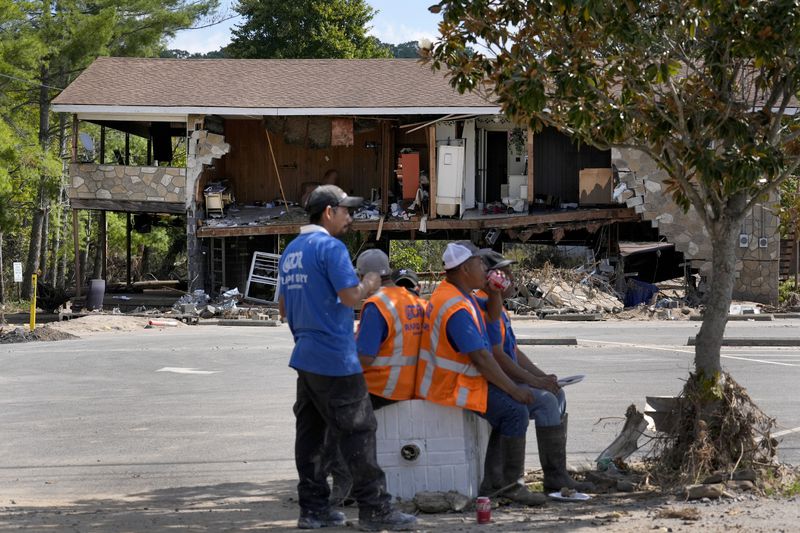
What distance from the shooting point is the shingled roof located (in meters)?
28.3

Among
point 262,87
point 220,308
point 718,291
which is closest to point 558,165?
point 262,87

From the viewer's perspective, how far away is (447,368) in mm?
7352

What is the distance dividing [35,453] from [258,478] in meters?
2.49

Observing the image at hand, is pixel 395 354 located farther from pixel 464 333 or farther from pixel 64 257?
pixel 64 257

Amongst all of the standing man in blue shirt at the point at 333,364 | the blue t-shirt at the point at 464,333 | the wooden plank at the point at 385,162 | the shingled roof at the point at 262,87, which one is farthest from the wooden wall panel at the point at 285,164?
the standing man in blue shirt at the point at 333,364

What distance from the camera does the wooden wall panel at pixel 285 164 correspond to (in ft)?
103

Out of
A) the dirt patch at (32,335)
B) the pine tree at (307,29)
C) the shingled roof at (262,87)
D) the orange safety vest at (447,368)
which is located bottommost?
the dirt patch at (32,335)

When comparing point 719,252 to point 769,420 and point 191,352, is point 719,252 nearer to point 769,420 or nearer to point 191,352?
point 769,420

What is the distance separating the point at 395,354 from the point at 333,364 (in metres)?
0.92

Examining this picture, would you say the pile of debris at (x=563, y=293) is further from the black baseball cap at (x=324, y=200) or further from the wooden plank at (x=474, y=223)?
the black baseball cap at (x=324, y=200)

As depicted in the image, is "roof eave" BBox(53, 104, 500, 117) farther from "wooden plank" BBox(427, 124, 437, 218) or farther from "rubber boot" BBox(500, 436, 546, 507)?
"rubber boot" BBox(500, 436, 546, 507)

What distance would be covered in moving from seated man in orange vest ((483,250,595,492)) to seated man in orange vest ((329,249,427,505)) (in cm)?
69

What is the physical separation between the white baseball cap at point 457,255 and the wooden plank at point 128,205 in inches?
883

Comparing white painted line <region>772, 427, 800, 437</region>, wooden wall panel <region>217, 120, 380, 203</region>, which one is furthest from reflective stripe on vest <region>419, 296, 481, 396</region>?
wooden wall panel <region>217, 120, 380, 203</region>
